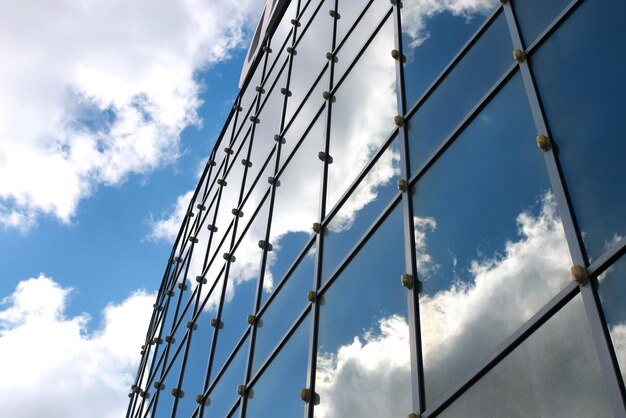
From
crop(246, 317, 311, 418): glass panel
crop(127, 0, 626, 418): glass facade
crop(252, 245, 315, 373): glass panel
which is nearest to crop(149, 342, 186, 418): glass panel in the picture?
crop(127, 0, 626, 418): glass facade

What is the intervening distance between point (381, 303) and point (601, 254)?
9.46 ft

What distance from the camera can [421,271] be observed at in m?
7.33

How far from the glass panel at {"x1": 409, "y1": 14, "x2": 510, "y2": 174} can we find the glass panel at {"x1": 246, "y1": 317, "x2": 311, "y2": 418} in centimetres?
261

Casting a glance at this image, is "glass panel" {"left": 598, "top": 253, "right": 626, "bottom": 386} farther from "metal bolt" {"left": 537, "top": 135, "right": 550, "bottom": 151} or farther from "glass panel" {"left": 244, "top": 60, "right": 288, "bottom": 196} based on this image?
"glass panel" {"left": 244, "top": 60, "right": 288, "bottom": 196}

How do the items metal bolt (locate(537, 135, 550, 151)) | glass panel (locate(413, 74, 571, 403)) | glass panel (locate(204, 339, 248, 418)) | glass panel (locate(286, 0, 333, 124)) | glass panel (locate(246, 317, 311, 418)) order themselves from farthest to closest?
glass panel (locate(286, 0, 333, 124)), glass panel (locate(204, 339, 248, 418)), glass panel (locate(246, 317, 311, 418)), metal bolt (locate(537, 135, 550, 151)), glass panel (locate(413, 74, 571, 403))

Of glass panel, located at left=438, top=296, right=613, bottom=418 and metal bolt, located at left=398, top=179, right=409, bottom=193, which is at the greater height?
metal bolt, located at left=398, top=179, right=409, bottom=193

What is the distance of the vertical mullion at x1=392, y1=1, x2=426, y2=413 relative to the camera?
6547 mm

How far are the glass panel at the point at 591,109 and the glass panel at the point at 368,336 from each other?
2.18m

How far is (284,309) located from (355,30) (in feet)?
17.0

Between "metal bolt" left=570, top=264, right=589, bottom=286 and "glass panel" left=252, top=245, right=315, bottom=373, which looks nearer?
"metal bolt" left=570, top=264, right=589, bottom=286

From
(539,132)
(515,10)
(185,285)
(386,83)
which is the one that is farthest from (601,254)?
(185,285)

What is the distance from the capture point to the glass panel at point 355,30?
1202cm

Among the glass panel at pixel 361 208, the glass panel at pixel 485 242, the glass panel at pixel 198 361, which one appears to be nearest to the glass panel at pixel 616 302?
the glass panel at pixel 485 242

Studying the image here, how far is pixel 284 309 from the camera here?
10523 millimetres
